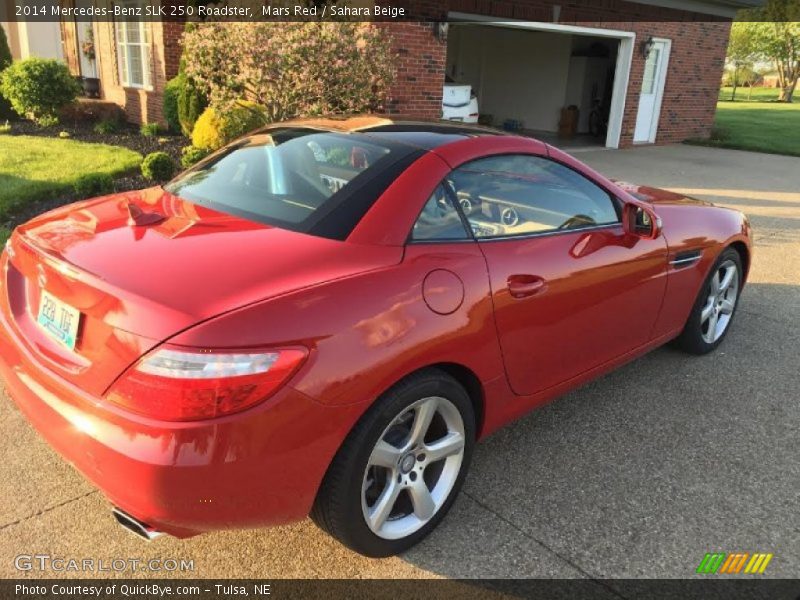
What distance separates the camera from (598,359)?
11.0 feet

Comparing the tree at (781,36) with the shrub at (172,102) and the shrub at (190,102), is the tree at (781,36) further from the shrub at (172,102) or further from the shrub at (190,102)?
the shrub at (190,102)

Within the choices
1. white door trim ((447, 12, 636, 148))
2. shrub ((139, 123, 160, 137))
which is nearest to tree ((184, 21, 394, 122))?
shrub ((139, 123, 160, 137))

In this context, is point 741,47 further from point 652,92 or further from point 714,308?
point 714,308

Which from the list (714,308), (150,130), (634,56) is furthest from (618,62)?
(714,308)

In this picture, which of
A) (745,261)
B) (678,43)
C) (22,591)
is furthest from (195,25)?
(678,43)

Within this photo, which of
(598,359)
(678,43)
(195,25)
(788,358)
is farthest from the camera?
(678,43)

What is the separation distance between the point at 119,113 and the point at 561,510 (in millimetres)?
14323

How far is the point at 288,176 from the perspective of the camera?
2896mm

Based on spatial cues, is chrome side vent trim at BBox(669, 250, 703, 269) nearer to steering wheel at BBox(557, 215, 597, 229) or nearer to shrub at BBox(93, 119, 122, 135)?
steering wheel at BBox(557, 215, 597, 229)

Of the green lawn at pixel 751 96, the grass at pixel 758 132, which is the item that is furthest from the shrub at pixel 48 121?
the green lawn at pixel 751 96

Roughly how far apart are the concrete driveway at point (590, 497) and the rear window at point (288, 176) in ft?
4.19

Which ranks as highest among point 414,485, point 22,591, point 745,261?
point 745,261

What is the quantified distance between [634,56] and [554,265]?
47.1ft

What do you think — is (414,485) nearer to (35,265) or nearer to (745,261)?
(35,265)
